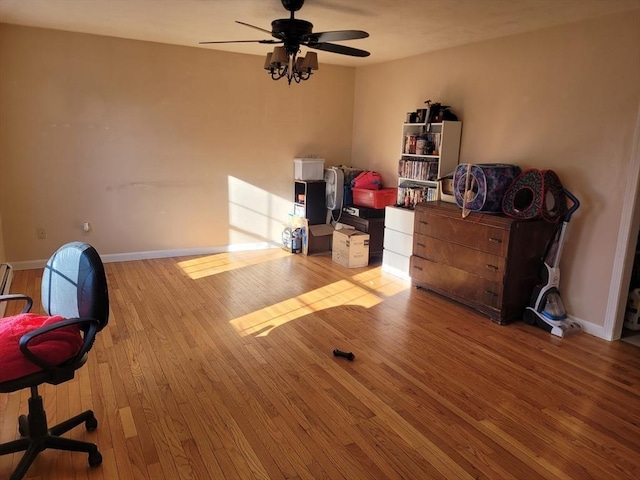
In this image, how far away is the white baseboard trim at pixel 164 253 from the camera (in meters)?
5.01

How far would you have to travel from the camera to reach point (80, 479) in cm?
202

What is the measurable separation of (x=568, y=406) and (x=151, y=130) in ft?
16.0

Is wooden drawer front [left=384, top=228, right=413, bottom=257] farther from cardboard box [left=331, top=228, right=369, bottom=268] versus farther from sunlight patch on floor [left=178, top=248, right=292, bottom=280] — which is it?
sunlight patch on floor [left=178, top=248, right=292, bottom=280]

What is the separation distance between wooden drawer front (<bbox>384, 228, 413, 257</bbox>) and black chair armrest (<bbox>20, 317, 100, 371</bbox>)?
3539mm

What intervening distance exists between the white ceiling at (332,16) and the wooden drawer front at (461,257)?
6.27ft

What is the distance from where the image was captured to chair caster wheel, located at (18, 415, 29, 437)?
86.6 inches

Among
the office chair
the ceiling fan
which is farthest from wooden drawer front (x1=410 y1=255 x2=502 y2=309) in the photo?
the office chair

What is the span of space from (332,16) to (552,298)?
2977mm

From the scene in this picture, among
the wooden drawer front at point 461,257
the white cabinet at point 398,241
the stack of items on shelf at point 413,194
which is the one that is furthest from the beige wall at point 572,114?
the white cabinet at point 398,241

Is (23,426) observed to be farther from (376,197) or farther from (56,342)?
(376,197)

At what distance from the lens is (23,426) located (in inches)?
87.6

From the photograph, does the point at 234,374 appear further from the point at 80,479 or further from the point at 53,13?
the point at 53,13

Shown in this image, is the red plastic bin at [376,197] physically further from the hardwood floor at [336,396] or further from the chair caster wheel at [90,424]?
the chair caster wheel at [90,424]

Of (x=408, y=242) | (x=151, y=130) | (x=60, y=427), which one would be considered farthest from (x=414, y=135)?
(x=60, y=427)
